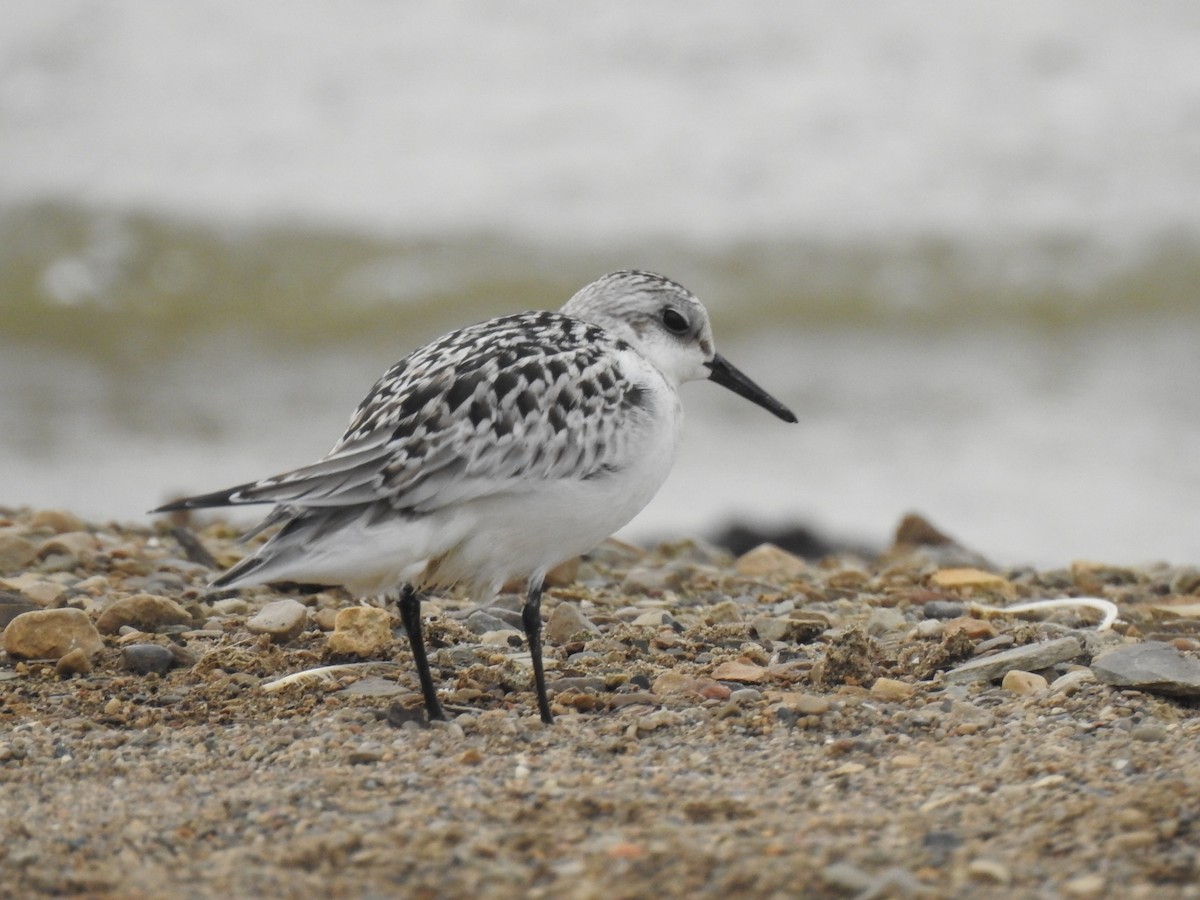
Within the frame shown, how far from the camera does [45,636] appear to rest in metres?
4.94

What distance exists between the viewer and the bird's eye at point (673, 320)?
17.6 feet

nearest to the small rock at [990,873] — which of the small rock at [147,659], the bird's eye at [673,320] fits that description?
the bird's eye at [673,320]

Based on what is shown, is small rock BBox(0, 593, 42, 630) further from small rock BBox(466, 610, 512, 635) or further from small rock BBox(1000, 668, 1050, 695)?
small rock BBox(1000, 668, 1050, 695)

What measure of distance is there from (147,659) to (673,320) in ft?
6.79

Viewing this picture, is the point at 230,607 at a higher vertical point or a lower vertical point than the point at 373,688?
higher

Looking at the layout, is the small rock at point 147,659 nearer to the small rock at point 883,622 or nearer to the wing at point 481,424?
the wing at point 481,424

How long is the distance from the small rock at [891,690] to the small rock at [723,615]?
96cm

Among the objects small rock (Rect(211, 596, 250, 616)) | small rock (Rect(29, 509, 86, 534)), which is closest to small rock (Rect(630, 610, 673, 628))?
small rock (Rect(211, 596, 250, 616))

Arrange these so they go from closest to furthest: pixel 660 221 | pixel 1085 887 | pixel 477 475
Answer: pixel 1085 887 → pixel 477 475 → pixel 660 221

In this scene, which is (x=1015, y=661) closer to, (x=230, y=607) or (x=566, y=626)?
(x=566, y=626)

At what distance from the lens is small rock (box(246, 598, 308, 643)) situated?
5.25 m

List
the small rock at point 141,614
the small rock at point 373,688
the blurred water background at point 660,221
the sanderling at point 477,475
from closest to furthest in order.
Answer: the sanderling at point 477,475 < the small rock at point 373,688 < the small rock at point 141,614 < the blurred water background at point 660,221

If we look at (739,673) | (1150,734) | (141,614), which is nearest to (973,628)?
(739,673)

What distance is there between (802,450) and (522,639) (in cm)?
595
